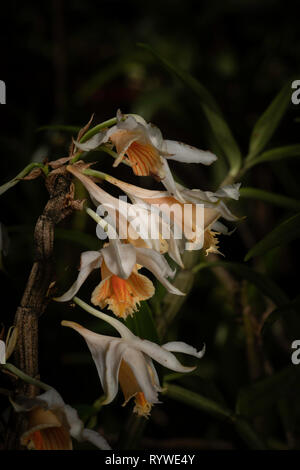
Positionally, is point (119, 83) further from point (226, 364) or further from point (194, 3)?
point (226, 364)

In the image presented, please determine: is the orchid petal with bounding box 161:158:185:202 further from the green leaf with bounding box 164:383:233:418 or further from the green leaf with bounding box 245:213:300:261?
the green leaf with bounding box 164:383:233:418

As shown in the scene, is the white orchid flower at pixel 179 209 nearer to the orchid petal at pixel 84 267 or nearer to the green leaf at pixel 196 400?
the orchid petal at pixel 84 267

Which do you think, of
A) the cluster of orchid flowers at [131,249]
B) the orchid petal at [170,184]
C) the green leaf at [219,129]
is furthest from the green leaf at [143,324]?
the green leaf at [219,129]

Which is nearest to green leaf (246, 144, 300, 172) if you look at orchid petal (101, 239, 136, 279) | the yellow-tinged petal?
orchid petal (101, 239, 136, 279)

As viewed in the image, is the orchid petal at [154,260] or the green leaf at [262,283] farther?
the green leaf at [262,283]

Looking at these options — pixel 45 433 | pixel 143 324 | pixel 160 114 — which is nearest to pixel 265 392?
pixel 143 324

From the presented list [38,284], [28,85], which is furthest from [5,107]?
[38,284]

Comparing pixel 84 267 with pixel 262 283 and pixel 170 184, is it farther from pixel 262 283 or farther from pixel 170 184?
pixel 262 283
